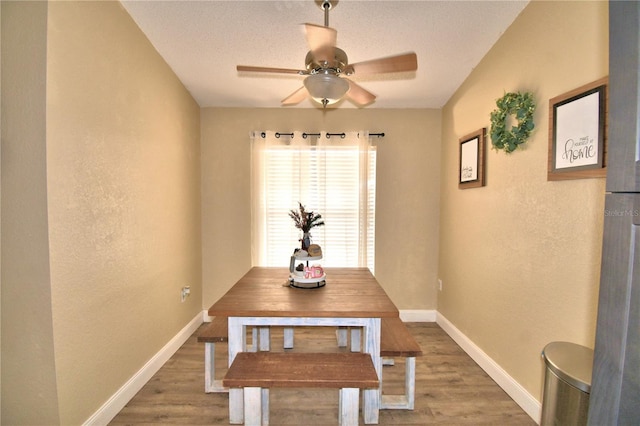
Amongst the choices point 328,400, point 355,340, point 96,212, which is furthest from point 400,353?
point 96,212

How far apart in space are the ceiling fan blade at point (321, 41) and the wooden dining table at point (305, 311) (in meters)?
1.37

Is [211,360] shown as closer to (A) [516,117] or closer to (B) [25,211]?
(B) [25,211]

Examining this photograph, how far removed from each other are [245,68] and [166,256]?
1.70 meters

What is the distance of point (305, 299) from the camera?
69.2 inches

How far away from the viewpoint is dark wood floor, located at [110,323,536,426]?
1807mm

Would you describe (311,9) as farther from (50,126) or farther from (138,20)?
(50,126)

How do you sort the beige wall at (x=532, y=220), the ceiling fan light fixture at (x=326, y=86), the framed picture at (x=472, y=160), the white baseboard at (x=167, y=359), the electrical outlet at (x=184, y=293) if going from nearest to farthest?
1. the beige wall at (x=532, y=220)
2. the ceiling fan light fixture at (x=326, y=86)
3. the white baseboard at (x=167, y=359)
4. the framed picture at (x=472, y=160)
5. the electrical outlet at (x=184, y=293)

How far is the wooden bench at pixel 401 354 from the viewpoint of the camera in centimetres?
176

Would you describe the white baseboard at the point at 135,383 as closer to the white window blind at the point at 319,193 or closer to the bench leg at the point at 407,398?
the white window blind at the point at 319,193

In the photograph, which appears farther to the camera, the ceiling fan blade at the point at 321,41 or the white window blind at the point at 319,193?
the white window blind at the point at 319,193

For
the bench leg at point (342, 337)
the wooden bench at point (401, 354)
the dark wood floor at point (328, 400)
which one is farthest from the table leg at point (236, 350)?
the bench leg at point (342, 337)

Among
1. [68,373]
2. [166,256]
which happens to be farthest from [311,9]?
[68,373]

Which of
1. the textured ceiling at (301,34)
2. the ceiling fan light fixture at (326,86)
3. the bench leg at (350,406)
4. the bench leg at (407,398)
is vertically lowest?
the bench leg at (407,398)

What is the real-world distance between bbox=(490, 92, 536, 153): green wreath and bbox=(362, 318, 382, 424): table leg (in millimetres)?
1488
